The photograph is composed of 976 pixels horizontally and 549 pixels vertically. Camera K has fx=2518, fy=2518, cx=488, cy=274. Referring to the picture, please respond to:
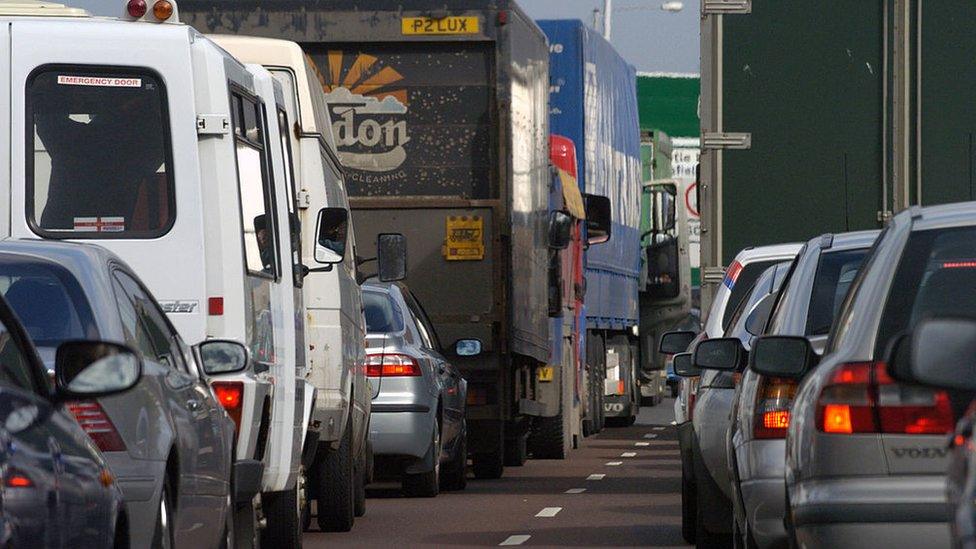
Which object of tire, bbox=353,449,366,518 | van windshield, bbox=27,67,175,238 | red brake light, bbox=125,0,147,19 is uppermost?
red brake light, bbox=125,0,147,19

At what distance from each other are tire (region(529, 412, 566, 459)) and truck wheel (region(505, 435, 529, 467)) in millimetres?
1114

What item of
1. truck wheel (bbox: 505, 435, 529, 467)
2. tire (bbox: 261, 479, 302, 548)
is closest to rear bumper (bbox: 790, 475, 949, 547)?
tire (bbox: 261, 479, 302, 548)

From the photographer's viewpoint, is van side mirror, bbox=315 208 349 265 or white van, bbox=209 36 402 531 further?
white van, bbox=209 36 402 531

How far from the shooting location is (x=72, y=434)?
6.36 meters

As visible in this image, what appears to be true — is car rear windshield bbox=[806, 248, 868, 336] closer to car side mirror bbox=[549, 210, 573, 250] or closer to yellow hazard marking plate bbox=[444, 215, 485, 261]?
yellow hazard marking plate bbox=[444, 215, 485, 261]

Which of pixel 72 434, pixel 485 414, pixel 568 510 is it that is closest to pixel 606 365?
pixel 485 414

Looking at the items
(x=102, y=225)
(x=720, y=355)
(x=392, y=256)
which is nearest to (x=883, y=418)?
(x=720, y=355)

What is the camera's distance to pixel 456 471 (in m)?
20.0

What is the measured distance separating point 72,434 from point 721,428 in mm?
5537

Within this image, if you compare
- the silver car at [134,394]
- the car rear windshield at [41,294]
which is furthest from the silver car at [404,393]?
the car rear windshield at [41,294]

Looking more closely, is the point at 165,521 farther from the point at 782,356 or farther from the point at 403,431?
the point at 403,431

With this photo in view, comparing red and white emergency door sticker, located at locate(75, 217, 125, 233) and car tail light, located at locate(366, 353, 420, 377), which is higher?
red and white emergency door sticker, located at locate(75, 217, 125, 233)

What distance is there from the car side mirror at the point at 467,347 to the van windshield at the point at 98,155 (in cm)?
1032

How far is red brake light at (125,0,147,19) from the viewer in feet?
37.6
